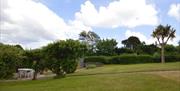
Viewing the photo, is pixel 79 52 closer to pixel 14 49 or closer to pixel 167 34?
pixel 14 49

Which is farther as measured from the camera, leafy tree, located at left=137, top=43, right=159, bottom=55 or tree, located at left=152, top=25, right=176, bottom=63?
leafy tree, located at left=137, top=43, right=159, bottom=55

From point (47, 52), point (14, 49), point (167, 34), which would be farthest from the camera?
point (167, 34)

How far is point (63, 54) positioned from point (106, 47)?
135 ft

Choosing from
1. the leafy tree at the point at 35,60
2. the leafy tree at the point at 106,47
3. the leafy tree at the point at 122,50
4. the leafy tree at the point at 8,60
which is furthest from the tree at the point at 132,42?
the leafy tree at the point at 8,60

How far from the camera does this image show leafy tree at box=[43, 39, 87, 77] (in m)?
25.7

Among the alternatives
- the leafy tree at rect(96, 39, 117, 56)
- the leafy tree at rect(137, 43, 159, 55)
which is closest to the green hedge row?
the leafy tree at rect(96, 39, 117, 56)

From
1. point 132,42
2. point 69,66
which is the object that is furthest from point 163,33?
point 132,42

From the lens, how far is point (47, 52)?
2609 centimetres

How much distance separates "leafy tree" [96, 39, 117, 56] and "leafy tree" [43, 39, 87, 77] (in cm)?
3992

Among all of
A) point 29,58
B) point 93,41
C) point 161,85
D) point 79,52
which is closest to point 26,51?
point 29,58

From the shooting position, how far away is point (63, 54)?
86.7ft

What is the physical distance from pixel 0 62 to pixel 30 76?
21.2ft

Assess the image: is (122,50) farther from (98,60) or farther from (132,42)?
(98,60)

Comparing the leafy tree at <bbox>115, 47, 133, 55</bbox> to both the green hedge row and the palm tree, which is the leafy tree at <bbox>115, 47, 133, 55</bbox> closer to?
the palm tree
